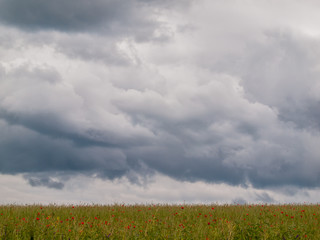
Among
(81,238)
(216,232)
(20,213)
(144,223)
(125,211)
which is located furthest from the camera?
(125,211)

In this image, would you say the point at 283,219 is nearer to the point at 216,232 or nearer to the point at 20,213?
the point at 216,232

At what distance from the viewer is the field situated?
13359 mm

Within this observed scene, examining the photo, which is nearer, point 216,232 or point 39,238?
point 39,238

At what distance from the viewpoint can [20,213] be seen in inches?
714

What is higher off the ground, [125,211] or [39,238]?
[125,211]

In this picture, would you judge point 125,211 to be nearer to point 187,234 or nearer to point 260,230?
point 187,234

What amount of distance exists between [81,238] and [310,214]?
13219mm

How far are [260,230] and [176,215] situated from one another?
574 cm

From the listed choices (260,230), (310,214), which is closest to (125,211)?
(260,230)

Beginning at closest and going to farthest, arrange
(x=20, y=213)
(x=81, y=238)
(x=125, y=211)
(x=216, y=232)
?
(x=81, y=238), (x=216, y=232), (x=20, y=213), (x=125, y=211)

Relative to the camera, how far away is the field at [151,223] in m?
13.4

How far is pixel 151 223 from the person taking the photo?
1562 cm

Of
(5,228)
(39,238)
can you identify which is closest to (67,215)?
(5,228)

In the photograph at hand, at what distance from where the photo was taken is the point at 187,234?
13.5 m
